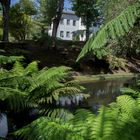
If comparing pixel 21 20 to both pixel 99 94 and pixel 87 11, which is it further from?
pixel 99 94

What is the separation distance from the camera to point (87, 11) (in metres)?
43.8

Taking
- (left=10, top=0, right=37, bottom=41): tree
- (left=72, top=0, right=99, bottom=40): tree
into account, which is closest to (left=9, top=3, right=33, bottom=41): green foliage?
(left=10, top=0, right=37, bottom=41): tree

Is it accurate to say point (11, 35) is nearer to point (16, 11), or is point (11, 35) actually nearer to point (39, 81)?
point (16, 11)

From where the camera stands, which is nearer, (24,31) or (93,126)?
(93,126)

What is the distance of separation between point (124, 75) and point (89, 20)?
16.4m

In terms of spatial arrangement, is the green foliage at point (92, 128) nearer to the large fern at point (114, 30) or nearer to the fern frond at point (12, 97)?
the large fern at point (114, 30)

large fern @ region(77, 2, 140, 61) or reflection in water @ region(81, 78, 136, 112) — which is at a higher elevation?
large fern @ region(77, 2, 140, 61)

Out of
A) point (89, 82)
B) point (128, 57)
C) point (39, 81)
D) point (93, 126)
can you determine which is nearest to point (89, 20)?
point (128, 57)

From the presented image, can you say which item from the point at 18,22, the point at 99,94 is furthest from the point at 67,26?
the point at 99,94

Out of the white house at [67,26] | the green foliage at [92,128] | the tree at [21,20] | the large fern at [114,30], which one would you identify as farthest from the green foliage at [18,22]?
the large fern at [114,30]

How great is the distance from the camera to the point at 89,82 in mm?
25094

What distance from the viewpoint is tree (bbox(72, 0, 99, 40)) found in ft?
141

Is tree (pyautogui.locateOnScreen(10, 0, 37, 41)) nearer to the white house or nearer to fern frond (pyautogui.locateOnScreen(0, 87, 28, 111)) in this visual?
the white house

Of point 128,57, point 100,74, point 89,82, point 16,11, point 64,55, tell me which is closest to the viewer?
point 89,82
